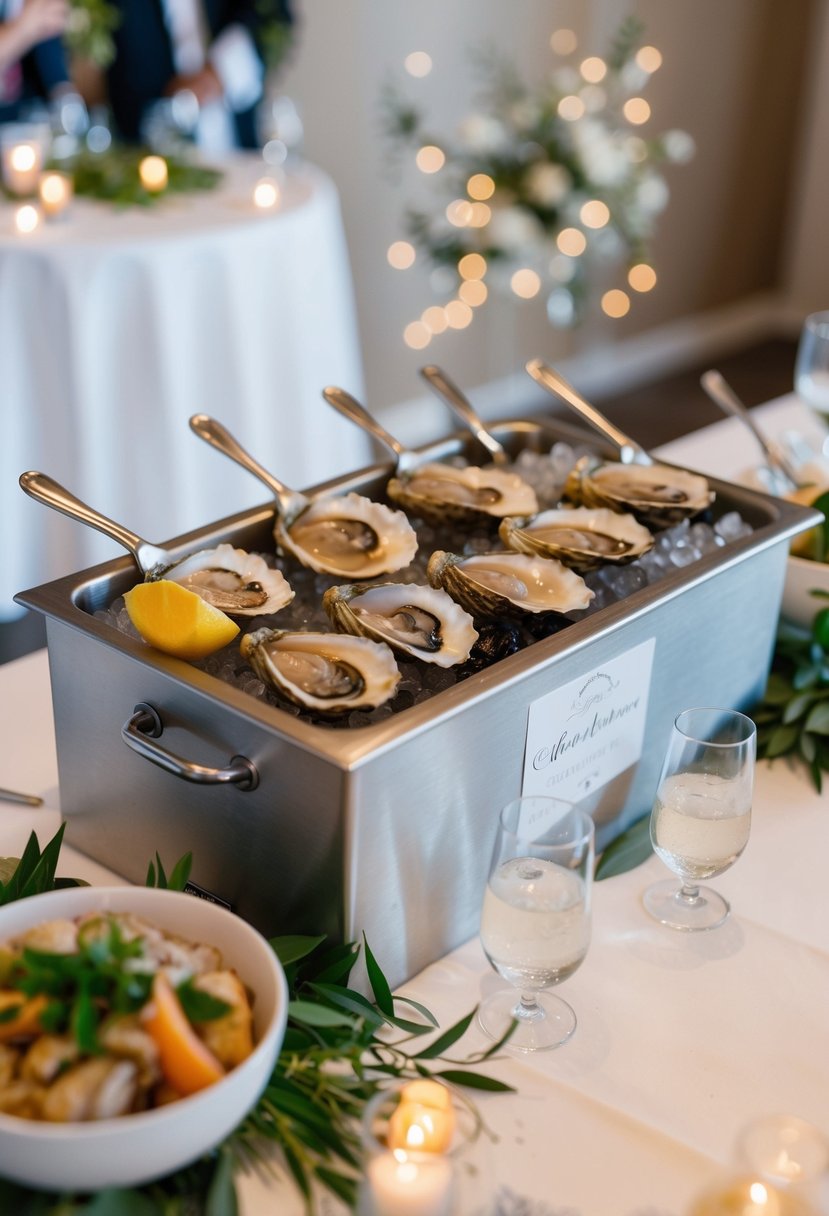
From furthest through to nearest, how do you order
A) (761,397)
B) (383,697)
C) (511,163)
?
(761,397) → (511,163) → (383,697)

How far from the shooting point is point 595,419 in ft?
4.04

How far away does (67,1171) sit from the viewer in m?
0.59

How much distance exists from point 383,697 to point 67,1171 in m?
0.32

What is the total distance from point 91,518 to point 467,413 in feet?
1.44

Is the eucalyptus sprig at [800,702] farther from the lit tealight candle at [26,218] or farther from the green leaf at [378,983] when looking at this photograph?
the lit tealight candle at [26,218]

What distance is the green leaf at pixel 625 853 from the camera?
0.96 metres

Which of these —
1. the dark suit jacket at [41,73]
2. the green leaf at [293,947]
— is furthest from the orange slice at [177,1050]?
the dark suit jacket at [41,73]

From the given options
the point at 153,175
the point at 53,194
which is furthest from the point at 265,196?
the point at 53,194

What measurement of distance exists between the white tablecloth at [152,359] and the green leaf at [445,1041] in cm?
162

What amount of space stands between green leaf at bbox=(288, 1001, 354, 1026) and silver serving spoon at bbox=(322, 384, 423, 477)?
0.55m

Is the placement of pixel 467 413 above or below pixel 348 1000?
above

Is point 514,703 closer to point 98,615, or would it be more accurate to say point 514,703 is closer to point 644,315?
point 98,615

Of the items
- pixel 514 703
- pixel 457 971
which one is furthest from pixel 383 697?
pixel 457 971

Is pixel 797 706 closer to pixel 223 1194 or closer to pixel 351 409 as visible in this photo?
pixel 351 409
